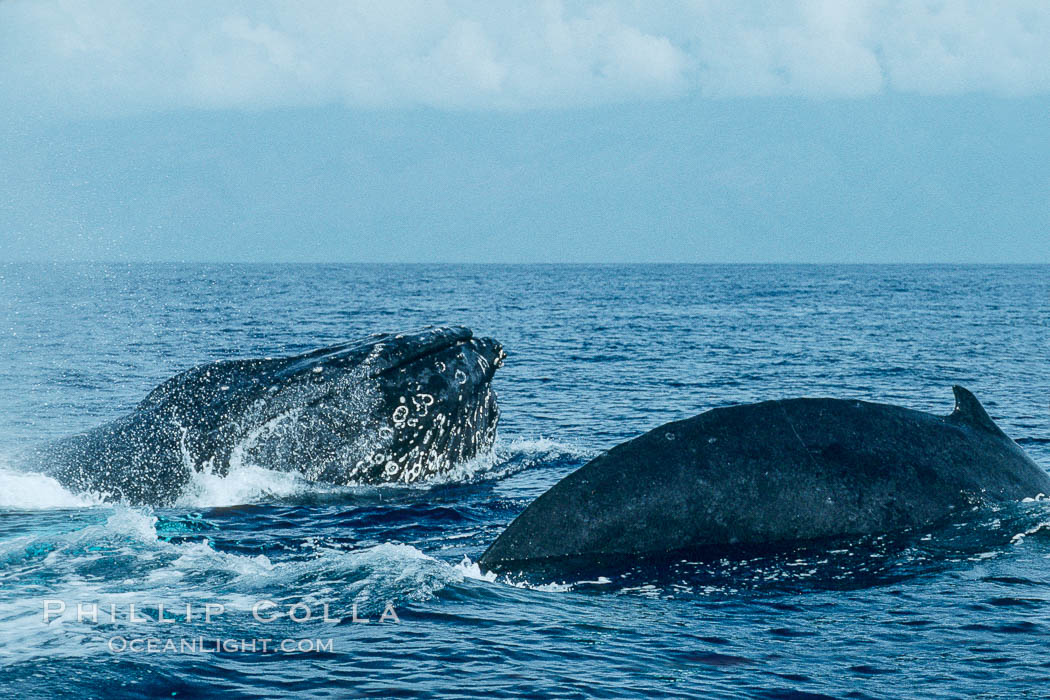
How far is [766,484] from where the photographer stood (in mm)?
6328

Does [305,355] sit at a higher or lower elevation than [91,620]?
higher

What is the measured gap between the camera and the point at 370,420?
13.0 metres

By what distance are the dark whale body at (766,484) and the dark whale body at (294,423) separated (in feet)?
21.4

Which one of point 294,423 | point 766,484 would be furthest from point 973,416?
point 294,423

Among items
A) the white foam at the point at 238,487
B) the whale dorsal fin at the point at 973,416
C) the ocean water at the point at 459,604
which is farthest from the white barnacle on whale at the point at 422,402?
the whale dorsal fin at the point at 973,416

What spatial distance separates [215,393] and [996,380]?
2618 cm

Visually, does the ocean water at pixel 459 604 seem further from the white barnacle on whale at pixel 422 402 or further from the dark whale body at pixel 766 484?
the white barnacle on whale at pixel 422 402

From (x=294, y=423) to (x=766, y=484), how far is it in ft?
25.5

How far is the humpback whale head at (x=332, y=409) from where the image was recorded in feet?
41.1

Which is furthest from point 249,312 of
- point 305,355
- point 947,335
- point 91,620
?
point 91,620

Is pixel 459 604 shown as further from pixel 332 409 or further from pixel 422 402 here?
pixel 422 402

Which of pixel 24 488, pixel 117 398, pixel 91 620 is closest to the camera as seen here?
pixel 91 620

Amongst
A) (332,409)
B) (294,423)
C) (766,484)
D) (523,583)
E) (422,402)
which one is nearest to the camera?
(766,484)

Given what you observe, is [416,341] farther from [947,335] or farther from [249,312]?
[249,312]
